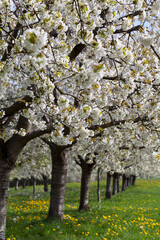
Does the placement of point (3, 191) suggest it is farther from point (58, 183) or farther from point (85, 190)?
point (85, 190)

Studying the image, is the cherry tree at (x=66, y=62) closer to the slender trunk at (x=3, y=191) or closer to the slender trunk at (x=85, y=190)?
the slender trunk at (x=3, y=191)

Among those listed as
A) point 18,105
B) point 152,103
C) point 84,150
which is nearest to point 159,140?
point 152,103

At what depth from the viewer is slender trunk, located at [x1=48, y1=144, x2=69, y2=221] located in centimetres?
809

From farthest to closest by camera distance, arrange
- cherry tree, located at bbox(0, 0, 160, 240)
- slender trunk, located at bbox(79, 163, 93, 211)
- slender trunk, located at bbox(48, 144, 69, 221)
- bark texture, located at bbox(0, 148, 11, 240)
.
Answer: slender trunk, located at bbox(79, 163, 93, 211) → slender trunk, located at bbox(48, 144, 69, 221) → bark texture, located at bbox(0, 148, 11, 240) → cherry tree, located at bbox(0, 0, 160, 240)

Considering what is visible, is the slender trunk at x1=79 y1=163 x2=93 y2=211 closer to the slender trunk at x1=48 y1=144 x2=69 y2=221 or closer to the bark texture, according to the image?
the slender trunk at x1=48 y1=144 x2=69 y2=221

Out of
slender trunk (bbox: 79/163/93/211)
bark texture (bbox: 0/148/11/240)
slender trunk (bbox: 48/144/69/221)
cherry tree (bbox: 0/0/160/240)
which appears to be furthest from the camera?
slender trunk (bbox: 79/163/93/211)

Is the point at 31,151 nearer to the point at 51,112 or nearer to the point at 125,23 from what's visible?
the point at 51,112

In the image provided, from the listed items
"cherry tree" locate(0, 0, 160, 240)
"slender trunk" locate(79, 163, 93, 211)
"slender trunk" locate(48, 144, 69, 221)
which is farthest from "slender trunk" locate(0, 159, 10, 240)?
"slender trunk" locate(79, 163, 93, 211)

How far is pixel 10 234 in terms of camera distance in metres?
6.49

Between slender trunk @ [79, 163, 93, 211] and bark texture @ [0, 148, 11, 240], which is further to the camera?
slender trunk @ [79, 163, 93, 211]

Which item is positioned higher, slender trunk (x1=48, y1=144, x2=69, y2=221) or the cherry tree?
the cherry tree

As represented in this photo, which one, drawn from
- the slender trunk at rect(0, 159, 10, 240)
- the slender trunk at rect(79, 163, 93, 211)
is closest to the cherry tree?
the slender trunk at rect(0, 159, 10, 240)

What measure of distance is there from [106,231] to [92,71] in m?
6.16

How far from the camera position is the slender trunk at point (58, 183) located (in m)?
8.09
